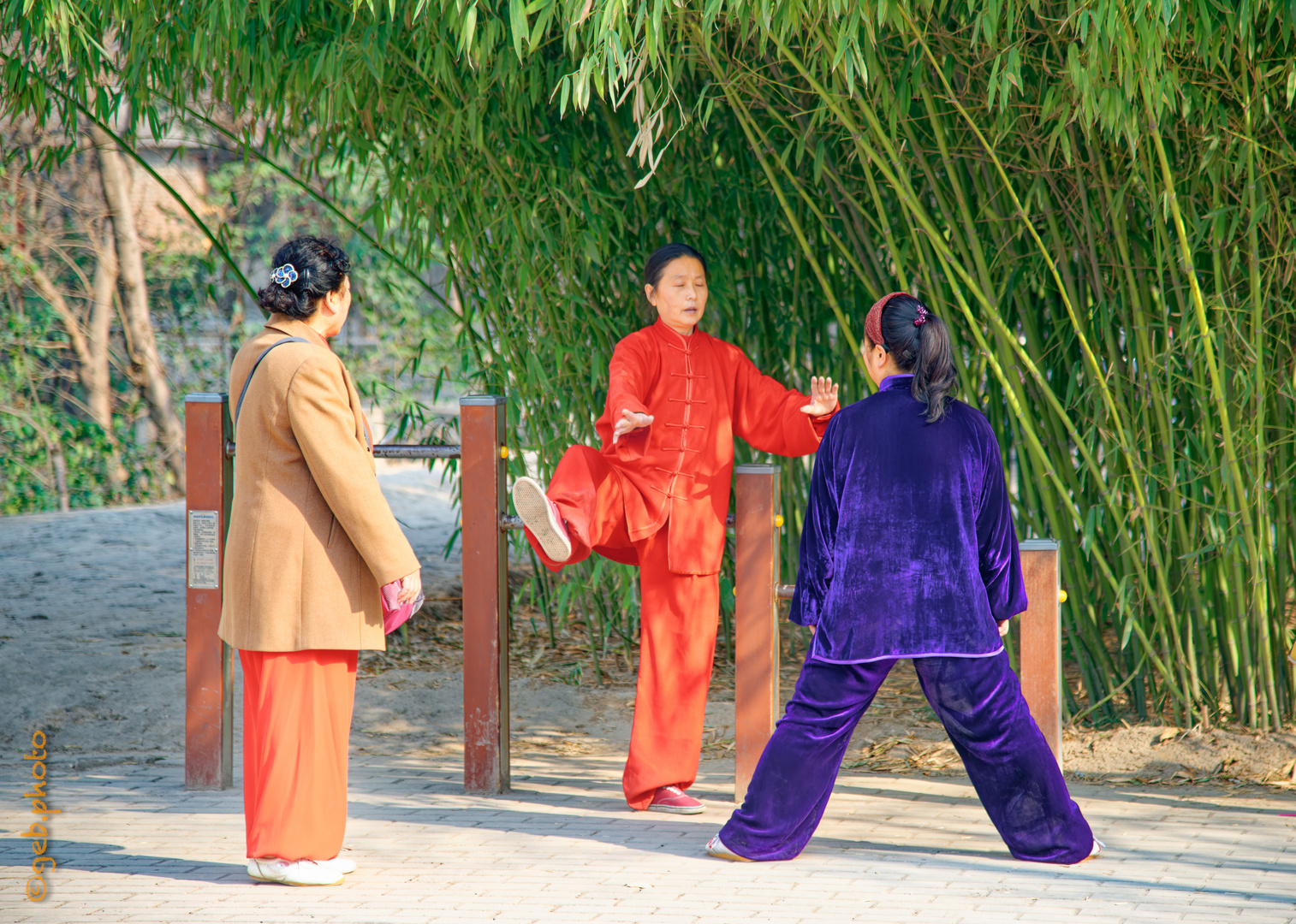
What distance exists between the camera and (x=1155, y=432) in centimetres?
354

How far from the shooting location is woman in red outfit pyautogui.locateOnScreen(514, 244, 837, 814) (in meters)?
3.11

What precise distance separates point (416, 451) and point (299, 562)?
0.82 metres

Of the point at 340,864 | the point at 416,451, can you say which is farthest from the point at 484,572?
the point at 340,864

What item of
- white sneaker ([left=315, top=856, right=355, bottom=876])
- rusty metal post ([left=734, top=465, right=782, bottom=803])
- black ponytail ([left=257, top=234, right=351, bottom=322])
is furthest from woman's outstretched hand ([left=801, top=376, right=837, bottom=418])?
white sneaker ([left=315, top=856, right=355, bottom=876])

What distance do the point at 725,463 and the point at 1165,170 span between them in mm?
1261

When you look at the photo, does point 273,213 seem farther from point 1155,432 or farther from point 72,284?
point 1155,432

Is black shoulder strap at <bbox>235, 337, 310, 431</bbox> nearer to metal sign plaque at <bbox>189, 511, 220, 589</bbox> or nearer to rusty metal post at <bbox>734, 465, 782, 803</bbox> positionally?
metal sign plaque at <bbox>189, 511, 220, 589</bbox>

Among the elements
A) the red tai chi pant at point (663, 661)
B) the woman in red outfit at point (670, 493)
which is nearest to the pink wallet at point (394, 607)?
the woman in red outfit at point (670, 493)

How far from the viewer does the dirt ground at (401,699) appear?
3551mm

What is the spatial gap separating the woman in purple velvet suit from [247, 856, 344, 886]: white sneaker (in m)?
0.88

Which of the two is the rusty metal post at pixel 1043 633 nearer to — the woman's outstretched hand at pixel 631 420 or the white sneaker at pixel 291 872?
the woman's outstretched hand at pixel 631 420

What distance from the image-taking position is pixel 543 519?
9.67 ft

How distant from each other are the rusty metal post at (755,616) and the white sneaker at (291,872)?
→ 1060 mm

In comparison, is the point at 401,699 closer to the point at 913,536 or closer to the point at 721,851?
the point at 721,851
